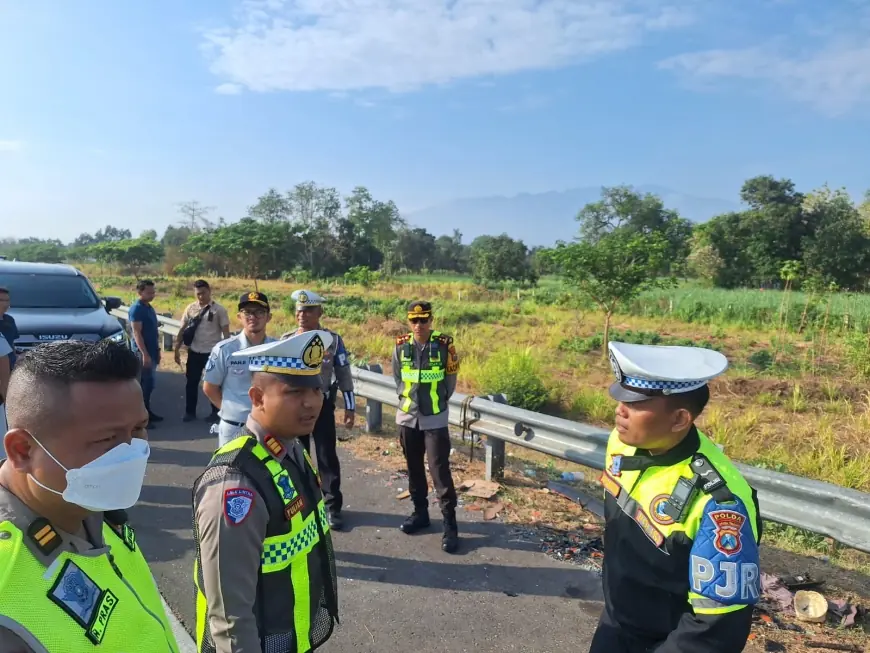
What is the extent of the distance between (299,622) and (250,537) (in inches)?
16.2

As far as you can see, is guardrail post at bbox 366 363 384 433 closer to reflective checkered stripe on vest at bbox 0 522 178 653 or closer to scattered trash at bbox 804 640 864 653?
scattered trash at bbox 804 640 864 653

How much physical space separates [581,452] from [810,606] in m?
1.84

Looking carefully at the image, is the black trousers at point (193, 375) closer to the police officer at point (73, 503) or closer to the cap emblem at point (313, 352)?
the cap emblem at point (313, 352)

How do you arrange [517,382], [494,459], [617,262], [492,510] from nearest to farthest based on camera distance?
[492,510]
[494,459]
[517,382]
[617,262]

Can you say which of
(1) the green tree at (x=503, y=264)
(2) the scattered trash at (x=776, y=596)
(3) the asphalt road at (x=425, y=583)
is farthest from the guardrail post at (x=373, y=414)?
(1) the green tree at (x=503, y=264)

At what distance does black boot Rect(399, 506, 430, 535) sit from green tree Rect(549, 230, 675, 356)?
355 inches

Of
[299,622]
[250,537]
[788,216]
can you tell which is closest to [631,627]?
[299,622]

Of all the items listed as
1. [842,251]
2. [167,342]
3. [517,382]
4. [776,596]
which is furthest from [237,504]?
[842,251]

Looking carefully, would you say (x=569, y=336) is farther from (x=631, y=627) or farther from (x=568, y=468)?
(x=631, y=627)

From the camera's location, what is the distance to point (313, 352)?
8.01 feet

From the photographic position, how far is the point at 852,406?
8.45m

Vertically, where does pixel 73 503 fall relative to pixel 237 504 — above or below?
above

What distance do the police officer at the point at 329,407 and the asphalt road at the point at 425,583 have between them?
10.6 inches

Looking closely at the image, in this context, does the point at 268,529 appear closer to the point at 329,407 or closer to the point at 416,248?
the point at 329,407
